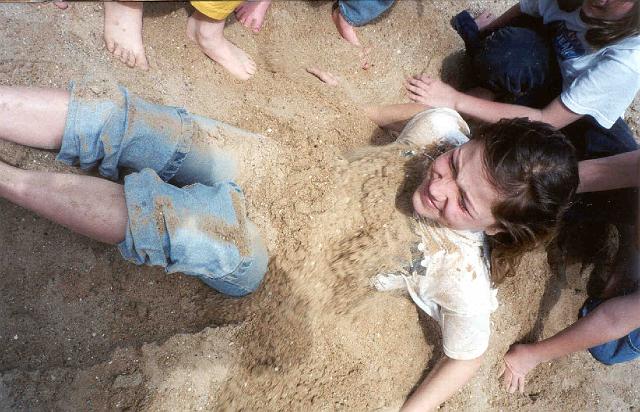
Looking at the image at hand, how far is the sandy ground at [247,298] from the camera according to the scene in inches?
51.6

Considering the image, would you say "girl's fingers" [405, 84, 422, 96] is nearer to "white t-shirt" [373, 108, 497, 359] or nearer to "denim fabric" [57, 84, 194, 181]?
"white t-shirt" [373, 108, 497, 359]

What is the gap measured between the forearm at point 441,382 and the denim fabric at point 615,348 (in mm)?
557

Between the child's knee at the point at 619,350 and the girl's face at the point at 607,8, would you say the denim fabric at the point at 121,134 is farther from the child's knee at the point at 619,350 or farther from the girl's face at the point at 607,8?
the child's knee at the point at 619,350

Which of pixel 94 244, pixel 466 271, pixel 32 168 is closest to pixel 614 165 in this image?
A: pixel 466 271

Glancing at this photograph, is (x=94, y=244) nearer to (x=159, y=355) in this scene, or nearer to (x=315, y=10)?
(x=159, y=355)

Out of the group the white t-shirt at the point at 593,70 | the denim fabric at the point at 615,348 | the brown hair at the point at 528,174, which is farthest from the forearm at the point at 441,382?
the white t-shirt at the point at 593,70

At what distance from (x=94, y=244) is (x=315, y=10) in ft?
3.79

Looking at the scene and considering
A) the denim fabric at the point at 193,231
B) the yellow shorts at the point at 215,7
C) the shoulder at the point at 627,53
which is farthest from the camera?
the shoulder at the point at 627,53

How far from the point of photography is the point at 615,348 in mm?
1839

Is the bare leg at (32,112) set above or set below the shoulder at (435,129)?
above

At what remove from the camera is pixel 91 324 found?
1370 mm

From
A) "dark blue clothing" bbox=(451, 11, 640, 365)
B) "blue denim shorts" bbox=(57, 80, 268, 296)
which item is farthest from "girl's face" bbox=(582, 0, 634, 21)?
"blue denim shorts" bbox=(57, 80, 268, 296)

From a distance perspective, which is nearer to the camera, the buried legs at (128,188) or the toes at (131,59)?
the buried legs at (128,188)

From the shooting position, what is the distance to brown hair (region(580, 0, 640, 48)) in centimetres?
156
